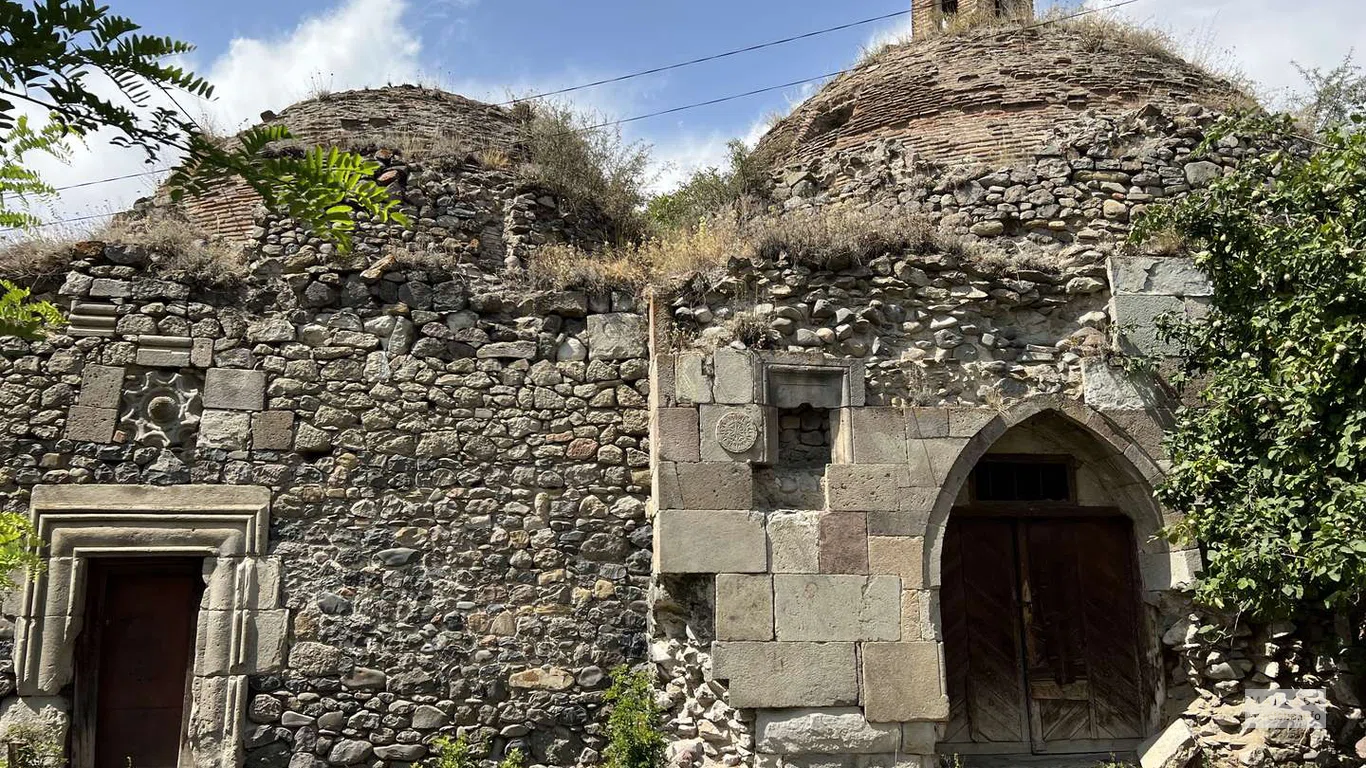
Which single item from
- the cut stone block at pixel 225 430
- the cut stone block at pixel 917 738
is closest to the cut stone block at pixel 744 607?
the cut stone block at pixel 917 738

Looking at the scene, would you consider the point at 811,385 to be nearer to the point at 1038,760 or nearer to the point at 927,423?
the point at 927,423

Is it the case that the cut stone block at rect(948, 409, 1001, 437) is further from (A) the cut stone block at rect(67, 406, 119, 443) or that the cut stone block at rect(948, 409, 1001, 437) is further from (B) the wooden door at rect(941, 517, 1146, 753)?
(A) the cut stone block at rect(67, 406, 119, 443)

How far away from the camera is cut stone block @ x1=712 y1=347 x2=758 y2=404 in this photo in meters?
6.53

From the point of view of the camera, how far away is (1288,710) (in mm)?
6113

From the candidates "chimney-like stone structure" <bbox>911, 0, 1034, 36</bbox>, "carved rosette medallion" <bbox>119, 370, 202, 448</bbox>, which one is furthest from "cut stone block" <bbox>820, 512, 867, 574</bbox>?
"chimney-like stone structure" <bbox>911, 0, 1034, 36</bbox>

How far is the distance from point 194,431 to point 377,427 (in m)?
1.17

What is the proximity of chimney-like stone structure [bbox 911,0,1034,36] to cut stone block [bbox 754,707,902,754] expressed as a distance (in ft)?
27.4

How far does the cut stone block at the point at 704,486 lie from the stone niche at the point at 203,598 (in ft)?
8.49

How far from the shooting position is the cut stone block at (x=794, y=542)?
20.5 feet

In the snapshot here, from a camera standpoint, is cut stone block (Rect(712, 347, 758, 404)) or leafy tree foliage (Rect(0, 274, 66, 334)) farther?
cut stone block (Rect(712, 347, 758, 404))

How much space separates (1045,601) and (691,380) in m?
2.95

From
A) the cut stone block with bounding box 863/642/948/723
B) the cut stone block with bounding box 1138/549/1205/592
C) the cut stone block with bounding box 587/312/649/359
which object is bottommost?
the cut stone block with bounding box 863/642/948/723

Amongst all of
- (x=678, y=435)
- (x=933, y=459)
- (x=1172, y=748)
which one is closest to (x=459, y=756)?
(x=678, y=435)

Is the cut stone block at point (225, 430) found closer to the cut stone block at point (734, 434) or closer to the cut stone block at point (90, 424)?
the cut stone block at point (90, 424)
